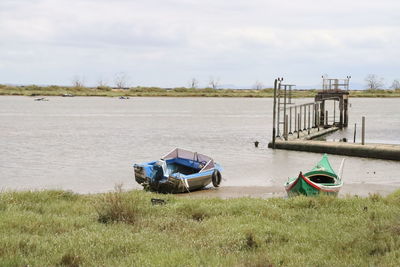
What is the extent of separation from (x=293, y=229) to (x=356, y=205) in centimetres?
334

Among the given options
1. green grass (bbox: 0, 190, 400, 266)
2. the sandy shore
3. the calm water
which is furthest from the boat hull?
the calm water

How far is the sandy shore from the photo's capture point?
776 inches

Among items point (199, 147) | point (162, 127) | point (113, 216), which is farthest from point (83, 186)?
point (162, 127)

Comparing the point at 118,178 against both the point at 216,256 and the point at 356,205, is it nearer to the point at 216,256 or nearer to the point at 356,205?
the point at 356,205

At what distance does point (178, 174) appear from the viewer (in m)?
20.0

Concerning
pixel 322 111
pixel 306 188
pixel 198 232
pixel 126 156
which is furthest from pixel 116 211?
pixel 322 111

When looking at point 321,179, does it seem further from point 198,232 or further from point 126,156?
point 126,156

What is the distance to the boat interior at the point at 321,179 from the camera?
18.0 m

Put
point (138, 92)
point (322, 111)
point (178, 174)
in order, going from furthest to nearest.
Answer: point (138, 92) → point (322, 111) → point (178, 174)

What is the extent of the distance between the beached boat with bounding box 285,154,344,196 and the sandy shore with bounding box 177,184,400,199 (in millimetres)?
1735

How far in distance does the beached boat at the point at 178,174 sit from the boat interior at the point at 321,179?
13.6ft

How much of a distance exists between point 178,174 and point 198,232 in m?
8.91

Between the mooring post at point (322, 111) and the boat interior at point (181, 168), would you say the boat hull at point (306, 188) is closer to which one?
the boat interior at point (181, 168)

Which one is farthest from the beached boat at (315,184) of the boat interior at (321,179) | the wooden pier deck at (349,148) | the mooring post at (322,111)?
the mooring post at (322,111)
